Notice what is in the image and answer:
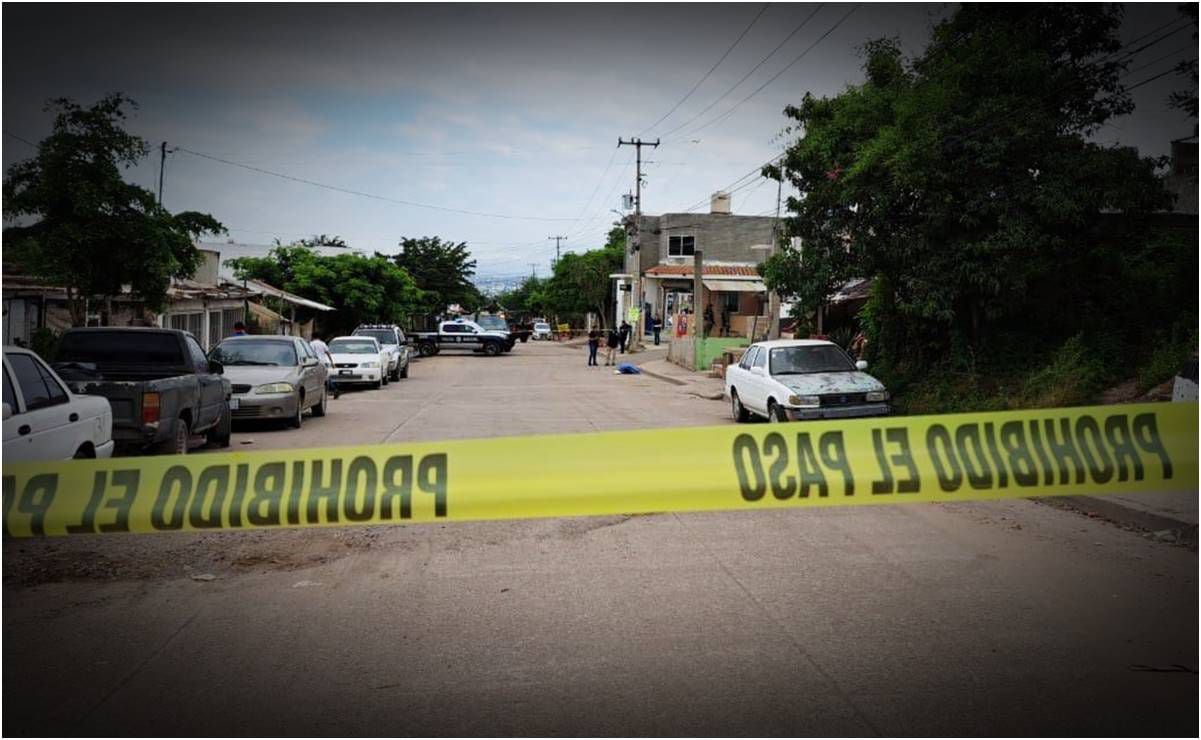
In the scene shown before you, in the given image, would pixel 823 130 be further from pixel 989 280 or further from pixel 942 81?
pixel 989 280

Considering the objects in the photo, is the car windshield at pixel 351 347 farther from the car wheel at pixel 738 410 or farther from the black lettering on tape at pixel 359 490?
the black lettering on tape at pixel 359 490

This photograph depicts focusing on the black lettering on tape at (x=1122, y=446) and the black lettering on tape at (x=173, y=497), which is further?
the black lettering on tape at (x=1122, y=446)

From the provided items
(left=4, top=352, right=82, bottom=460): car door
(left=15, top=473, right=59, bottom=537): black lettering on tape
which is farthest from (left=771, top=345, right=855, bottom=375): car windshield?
(left=15, top=473, right=59, bottom=537): black lettering on tape

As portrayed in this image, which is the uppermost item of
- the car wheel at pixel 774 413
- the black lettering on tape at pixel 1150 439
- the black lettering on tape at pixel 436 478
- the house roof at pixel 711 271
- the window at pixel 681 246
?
the window at pixel 681 246

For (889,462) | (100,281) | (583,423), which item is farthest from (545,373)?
(889,462)

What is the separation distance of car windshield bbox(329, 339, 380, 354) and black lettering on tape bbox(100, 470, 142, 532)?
22.7 metres

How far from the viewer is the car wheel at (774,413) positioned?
14.9 metres

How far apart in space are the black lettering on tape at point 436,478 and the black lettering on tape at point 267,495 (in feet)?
2.01

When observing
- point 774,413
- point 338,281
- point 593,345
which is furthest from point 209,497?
point 338,281

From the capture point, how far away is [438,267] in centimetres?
7031

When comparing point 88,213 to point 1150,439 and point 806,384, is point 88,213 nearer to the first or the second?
point 806,384

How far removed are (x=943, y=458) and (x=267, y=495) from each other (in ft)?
10.0

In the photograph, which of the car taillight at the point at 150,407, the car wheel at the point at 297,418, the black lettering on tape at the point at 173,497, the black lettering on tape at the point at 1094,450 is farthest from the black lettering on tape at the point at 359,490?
the car wheel at the point at 297,418

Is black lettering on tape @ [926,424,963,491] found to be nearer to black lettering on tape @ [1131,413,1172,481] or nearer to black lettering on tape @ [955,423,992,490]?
black lettering on tape @ [955,423,992,490]
